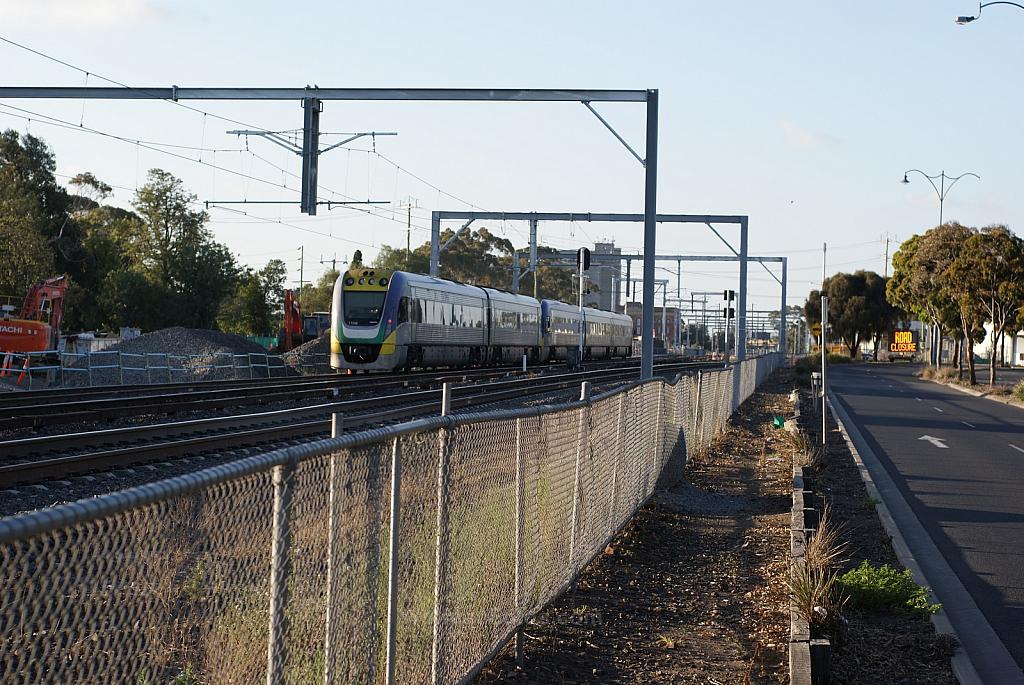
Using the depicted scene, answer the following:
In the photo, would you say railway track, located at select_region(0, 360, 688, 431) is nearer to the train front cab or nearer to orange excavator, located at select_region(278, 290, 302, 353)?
the train front cab

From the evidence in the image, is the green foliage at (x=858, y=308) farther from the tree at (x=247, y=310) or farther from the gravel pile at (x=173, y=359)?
the gravel pile at (x=173, y=359)

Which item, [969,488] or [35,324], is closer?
[969,488]

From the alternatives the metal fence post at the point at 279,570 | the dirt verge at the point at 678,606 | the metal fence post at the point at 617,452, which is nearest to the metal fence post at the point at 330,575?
the metal fence post at the point at 279,570

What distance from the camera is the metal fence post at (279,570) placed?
13.2 ft

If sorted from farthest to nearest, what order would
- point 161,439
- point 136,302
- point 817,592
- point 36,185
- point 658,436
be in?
point 36,185 < point 136,302 < point 161,439 < point 658,436 < point 817,592

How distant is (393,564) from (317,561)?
0.76 m

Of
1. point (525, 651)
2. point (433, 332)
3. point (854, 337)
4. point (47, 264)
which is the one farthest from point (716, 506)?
point (854, 337)

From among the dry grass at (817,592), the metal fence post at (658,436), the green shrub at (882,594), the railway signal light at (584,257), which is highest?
the railway signal light at (584,257)

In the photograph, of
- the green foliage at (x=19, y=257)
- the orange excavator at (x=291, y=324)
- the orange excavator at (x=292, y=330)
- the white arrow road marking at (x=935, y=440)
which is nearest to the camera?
the white arrow road marking at (x=935, y=440)

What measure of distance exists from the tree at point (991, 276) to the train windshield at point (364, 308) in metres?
29.9

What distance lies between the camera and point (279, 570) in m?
4.09

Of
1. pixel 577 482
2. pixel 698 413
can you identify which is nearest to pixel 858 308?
pixel 698 413

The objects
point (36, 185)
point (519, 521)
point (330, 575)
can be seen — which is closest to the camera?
point (330, 575)

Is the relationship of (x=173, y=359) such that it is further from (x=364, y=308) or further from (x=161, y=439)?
(x=161, y=439)
